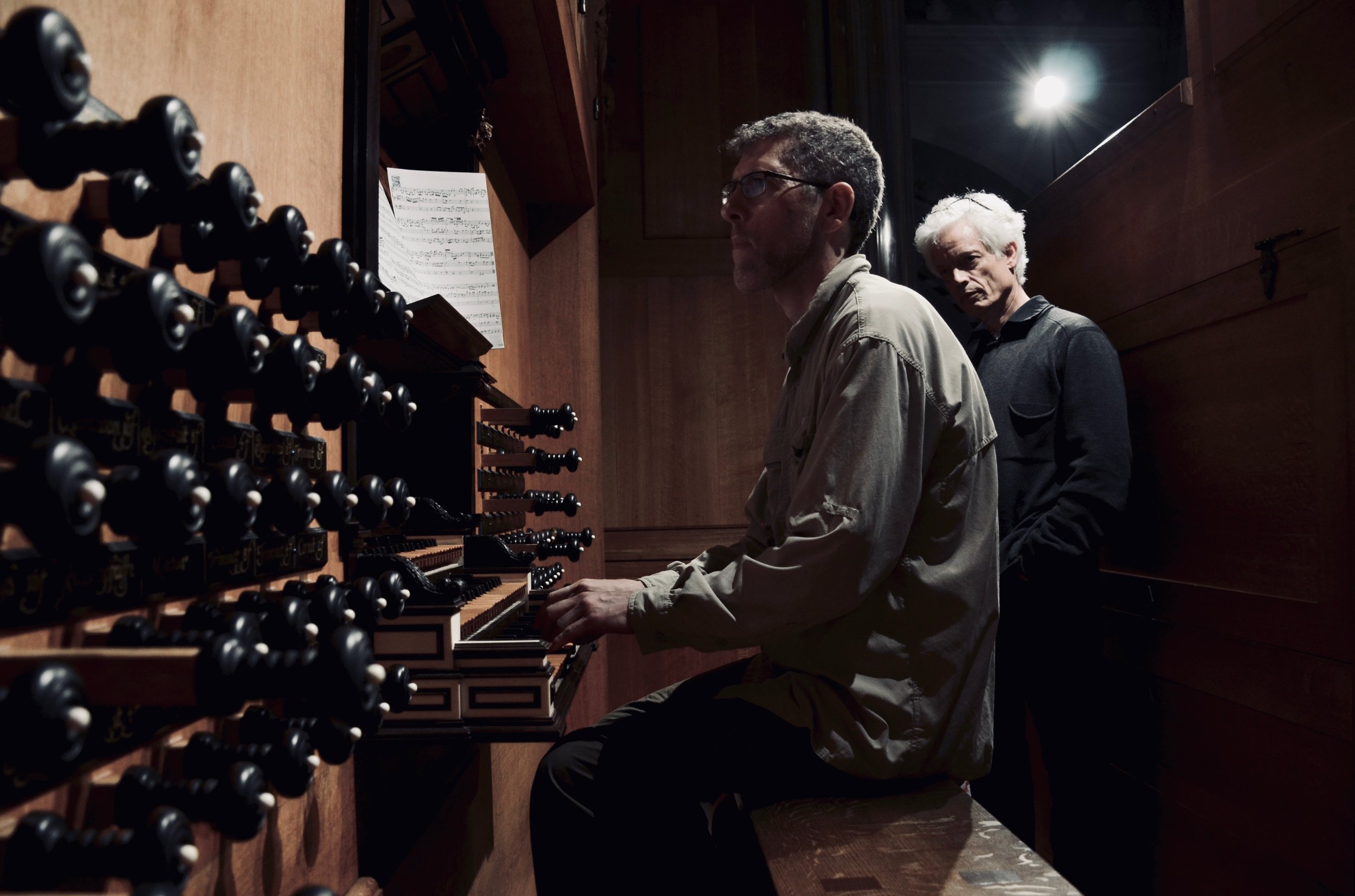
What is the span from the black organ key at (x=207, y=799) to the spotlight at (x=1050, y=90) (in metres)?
8.65

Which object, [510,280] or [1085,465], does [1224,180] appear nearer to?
[1085,465]

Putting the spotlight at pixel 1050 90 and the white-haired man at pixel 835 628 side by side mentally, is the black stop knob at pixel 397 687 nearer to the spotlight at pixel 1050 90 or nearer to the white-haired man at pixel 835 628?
the white-haired man at pixel 835 628

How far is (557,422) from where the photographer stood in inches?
87.3

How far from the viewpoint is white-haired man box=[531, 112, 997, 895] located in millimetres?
1481

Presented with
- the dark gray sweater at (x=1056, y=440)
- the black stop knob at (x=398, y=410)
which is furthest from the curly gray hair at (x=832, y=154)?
the black stop knob at (x=398, y=410)

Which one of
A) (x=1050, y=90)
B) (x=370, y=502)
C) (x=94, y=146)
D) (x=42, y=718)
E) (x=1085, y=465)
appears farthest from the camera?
(x=1050, y=90)

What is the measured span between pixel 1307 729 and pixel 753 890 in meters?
1.40

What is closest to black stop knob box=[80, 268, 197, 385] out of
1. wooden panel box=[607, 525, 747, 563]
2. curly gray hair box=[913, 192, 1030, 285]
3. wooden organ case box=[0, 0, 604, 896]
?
wooden organ case box=[0, 0, 604, 896]

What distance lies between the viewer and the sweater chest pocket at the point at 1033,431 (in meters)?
2.68

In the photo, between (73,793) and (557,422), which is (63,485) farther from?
(557,422)

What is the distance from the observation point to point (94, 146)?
1.73ft

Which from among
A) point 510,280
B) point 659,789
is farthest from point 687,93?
point 659,789

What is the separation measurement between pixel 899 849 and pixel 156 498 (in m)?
1.15

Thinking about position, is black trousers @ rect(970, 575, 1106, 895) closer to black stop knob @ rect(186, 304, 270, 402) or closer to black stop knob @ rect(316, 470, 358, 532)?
black stop knob @ rect(316, 470, 358, 532)
